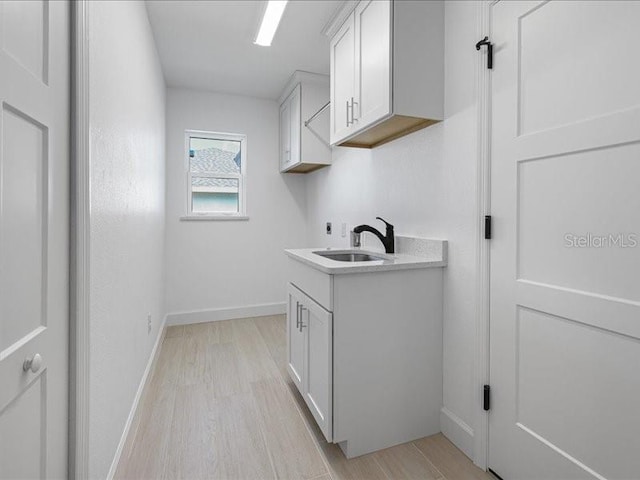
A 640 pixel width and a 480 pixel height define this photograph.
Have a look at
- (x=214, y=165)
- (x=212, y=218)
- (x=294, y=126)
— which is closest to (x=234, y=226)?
(x=212, y=218)

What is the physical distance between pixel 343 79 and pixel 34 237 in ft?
6.35

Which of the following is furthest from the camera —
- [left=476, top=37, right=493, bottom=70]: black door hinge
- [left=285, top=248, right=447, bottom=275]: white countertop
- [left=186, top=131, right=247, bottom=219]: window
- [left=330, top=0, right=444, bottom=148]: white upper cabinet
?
[left=186, top=131, right=247, bottom=219]: window

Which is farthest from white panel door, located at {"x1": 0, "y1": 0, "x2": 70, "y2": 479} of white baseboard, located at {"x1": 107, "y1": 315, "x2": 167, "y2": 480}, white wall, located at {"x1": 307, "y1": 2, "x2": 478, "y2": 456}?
white wall, located at {"x1": 307, "y1": 2, "x2": 478, "y2": 456}

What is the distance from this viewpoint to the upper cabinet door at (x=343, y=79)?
2.11 metres

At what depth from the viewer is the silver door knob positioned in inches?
32.1

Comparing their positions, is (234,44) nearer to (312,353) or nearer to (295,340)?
(295,340)

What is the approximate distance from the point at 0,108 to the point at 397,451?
1964 mm

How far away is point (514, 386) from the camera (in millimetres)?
1406

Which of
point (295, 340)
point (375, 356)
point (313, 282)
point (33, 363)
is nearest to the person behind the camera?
point (33, 363)

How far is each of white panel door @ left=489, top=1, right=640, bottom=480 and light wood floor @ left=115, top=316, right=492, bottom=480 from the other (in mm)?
387

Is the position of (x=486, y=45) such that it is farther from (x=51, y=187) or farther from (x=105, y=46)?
(x=51, y=187)

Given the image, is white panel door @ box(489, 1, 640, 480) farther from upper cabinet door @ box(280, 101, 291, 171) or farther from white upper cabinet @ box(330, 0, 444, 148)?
upper cabinet door @ box(280, 101, 291, 171)

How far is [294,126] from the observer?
343 centimetres

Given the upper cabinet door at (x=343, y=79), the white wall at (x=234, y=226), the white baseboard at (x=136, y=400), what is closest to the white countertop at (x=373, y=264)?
the upper cabinet door at (x=343, y=79)
